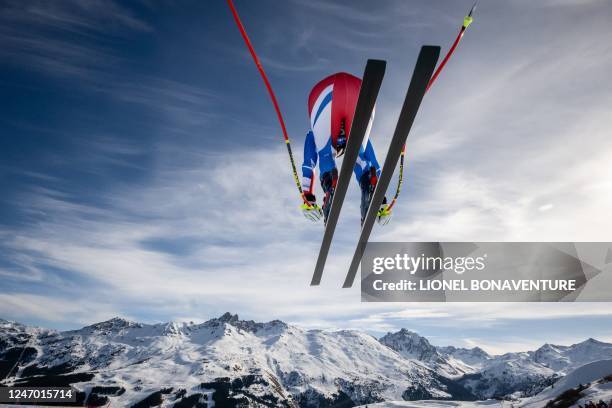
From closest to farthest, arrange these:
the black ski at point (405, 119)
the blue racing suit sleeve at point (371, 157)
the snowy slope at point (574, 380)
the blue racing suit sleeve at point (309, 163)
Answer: the black ski at point (405, 119), the blue racing suit sleeve at point (371, 157), the blue racing suit sleeve at point (309, 163), the snowy slope at point (574, 380)

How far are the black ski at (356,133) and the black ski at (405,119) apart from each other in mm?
499

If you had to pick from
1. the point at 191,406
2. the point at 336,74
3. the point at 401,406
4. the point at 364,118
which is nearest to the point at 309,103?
the point at 336,74

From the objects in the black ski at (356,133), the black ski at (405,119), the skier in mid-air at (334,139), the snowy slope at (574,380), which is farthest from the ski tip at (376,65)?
the snowy slope at (574,380)

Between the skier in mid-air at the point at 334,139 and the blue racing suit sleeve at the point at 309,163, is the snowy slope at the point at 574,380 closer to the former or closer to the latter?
the skier in mid-air at the point at 334,139

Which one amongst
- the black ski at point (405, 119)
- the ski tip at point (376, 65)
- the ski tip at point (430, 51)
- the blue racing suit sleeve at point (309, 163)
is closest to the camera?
the ski tip at point (430, 51)

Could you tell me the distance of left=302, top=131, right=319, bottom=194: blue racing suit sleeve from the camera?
981cm

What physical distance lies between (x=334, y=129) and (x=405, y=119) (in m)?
2.94

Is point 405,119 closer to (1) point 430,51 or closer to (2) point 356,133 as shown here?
(2) point 356,133

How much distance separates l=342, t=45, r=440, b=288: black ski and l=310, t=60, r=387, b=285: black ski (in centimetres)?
50

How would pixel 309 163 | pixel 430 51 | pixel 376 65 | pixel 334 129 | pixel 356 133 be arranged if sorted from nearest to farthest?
pixel 430 51
pixel 376 65
pixel 356 133
pixel 334 129
pixel 309 163

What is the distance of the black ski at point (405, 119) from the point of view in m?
5.32

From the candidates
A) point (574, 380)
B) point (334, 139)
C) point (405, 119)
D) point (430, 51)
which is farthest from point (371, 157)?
point (574, 380)

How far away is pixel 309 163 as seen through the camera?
388 inches

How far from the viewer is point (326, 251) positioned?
1014cm
